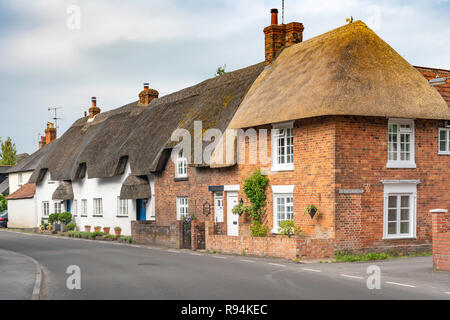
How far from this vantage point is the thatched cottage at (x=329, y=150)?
63.7ft

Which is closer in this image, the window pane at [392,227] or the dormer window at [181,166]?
the window pane at [392,227]

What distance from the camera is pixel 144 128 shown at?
34.2m

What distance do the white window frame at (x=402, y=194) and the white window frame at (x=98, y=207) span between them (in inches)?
890

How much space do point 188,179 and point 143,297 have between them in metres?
16.5

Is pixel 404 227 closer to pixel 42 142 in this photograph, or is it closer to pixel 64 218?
pixel 64 218

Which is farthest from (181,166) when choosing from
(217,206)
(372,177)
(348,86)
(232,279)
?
(232,279)

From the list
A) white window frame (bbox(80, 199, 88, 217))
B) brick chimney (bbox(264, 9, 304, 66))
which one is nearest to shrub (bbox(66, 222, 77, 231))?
white window frame (bbox(80, 199, 88, 217))

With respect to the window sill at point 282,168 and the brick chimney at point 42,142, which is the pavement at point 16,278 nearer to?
the window sill at point 282,168

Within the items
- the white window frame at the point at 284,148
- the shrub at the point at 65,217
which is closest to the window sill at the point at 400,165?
the white window frame at the point at 284,148

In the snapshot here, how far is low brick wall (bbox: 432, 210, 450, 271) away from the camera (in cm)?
1488

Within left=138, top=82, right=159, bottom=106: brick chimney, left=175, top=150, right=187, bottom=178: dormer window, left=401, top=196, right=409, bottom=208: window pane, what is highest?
left=138, top=82, right=159, bottom=106: brick chimney

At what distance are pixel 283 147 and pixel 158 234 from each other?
8.40m

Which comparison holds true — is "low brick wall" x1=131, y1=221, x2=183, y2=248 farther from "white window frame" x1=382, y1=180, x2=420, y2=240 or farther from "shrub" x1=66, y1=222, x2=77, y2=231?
"shrub" x1=66, y1=222, x2=77, y2=231

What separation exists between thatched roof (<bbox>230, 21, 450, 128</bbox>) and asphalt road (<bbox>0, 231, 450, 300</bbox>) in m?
5.15
